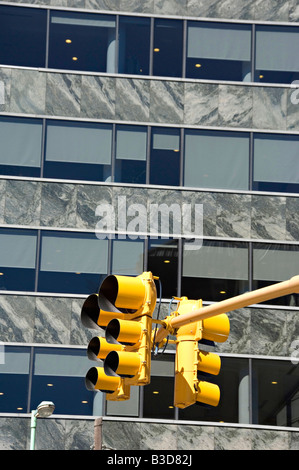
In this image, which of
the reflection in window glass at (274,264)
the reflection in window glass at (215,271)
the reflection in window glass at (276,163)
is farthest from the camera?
the reflection in window glass at (276,163)

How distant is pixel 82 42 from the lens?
28.4 meters

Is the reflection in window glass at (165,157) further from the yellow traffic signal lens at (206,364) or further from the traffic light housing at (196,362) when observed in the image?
the yellow traffic signal lens at (206,364)

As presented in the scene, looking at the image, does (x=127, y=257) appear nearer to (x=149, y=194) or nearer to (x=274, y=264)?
(x=149, y=194)

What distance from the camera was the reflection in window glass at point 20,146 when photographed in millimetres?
27484

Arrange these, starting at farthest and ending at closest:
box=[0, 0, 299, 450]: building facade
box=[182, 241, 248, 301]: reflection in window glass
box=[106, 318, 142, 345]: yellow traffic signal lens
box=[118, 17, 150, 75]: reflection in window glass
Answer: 1. box=[118, 17, 150, 75]: reflection in window glass
2. box=[182, 241, 248, 301]: reflection in window glass
3. box=[0, 0, 299, 450]: building facade
4. box=[106, 318, 142, 345]: yellow traffic signal lens

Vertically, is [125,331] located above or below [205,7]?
below

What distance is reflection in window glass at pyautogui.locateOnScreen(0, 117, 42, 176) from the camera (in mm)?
27484

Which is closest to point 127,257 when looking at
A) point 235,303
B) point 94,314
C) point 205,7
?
point 205,7

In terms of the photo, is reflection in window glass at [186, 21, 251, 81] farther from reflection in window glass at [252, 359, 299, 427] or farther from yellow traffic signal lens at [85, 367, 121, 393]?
yellow traffic signal lens at [85, 367, 121, 393]

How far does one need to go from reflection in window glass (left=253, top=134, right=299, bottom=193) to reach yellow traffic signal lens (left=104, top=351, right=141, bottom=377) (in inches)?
800

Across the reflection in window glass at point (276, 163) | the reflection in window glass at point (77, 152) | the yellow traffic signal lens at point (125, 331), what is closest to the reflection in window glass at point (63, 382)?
the reflection in window glass at point (77, 152)

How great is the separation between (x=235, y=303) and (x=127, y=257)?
62.1 ft

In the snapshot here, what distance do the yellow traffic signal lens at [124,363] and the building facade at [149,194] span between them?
18.2m

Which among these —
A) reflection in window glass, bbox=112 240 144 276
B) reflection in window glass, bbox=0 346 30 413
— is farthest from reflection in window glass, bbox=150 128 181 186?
reflection in window glass, bbox=0 346 30 413
